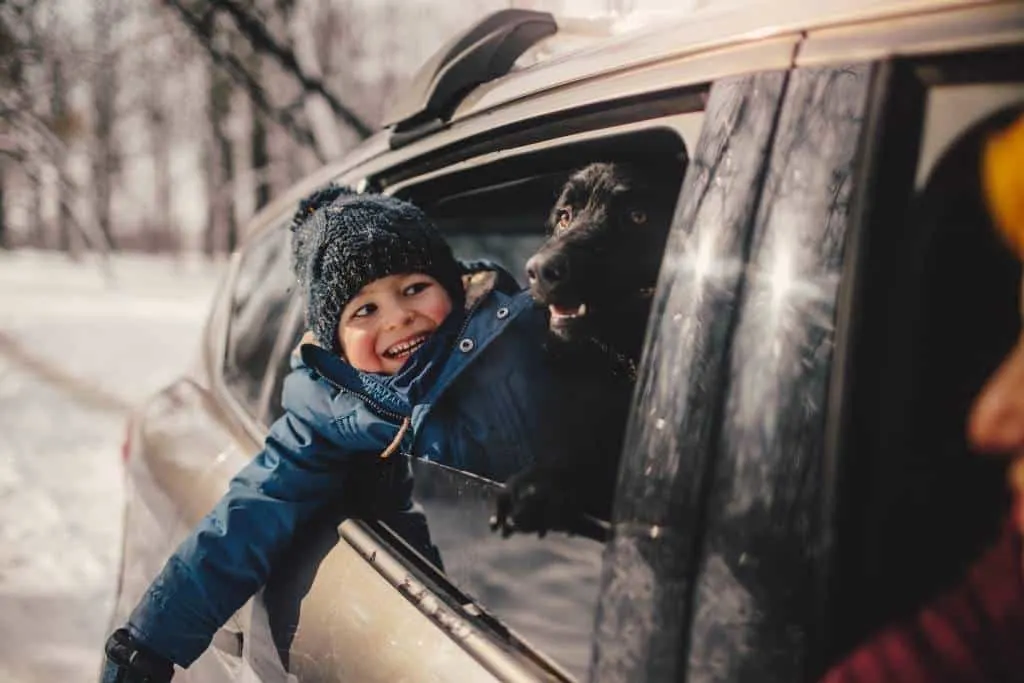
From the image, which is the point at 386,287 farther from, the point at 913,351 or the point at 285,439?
the point at 913,351

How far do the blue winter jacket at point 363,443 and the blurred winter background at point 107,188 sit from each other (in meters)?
0.88

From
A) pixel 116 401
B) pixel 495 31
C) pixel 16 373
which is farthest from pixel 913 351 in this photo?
pixel 16 373

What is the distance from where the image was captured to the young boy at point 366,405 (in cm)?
141

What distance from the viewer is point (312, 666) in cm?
142

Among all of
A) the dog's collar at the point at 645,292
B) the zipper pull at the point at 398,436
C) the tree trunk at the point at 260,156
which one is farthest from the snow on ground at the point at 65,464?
the tree trunk at the point at 260,156

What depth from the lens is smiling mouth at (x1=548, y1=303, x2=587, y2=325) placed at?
1.33m

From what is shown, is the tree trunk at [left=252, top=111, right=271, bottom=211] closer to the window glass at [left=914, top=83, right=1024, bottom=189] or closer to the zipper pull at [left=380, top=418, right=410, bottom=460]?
the zipper pull at [left=380, top=418, right=410, bottom=460]

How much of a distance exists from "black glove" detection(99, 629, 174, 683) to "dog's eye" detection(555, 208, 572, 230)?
1081mm

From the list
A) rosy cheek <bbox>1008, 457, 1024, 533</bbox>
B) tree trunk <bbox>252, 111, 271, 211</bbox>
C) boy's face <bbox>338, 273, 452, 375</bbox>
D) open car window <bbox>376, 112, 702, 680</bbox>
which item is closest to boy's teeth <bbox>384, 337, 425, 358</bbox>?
boy's face <bbox>338, 273, 452, 375</bbox>

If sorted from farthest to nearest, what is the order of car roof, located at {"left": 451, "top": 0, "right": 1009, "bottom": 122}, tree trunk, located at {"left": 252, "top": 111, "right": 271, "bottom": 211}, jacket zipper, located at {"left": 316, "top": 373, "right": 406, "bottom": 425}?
tree trunk, located at {"left": 252, "top": 111, "right": 271, "bottom": 211} → jacket zipper, located at {"left": 316, "top": 373, "right": 406, "bottom": 425} → car roof, located at {"left": 451, "top": 0, "right": 1009, "bottom": 122}

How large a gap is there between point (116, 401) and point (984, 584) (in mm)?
7897

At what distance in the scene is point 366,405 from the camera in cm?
153

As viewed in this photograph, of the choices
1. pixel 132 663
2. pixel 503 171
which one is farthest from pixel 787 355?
pixel 132 663

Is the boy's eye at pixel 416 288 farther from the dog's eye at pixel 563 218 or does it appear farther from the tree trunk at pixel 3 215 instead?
the tree trunk at pixel 3 215
